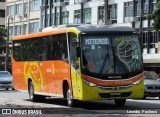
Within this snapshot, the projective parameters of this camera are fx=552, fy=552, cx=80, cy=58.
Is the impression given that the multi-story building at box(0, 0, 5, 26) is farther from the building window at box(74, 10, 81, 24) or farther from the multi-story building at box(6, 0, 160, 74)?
the building window at box(74, 10, 81, 24)

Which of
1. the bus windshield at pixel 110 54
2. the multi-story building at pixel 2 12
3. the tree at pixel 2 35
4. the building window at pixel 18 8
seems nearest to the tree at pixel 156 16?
the bus windshield at pixel 110 54

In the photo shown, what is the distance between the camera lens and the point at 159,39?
54594 millimetres

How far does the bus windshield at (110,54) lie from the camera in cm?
2017

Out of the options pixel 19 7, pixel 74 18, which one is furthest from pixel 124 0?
pixel 19 7

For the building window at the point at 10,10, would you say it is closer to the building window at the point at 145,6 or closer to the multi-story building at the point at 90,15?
the multi-story building at the point at 90,15

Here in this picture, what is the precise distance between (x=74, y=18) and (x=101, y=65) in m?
49.0

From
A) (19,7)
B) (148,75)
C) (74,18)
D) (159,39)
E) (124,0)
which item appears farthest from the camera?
(19,7)

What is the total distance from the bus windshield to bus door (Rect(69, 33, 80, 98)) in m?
0.48

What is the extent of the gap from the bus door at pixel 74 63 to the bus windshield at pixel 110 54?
48cm

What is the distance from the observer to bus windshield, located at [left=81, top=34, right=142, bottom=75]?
20.2 metres

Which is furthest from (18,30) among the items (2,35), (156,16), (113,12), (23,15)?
(156,16)

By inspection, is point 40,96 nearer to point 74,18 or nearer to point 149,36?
point 149,36

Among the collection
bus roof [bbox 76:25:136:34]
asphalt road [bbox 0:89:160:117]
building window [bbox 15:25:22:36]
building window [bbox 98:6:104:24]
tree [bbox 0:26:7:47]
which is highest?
building window [bbox 98:6:104:24]

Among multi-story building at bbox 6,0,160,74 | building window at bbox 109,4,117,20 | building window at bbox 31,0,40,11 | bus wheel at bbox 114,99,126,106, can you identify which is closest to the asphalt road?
bus wheel at bbox 114,99,126,106
